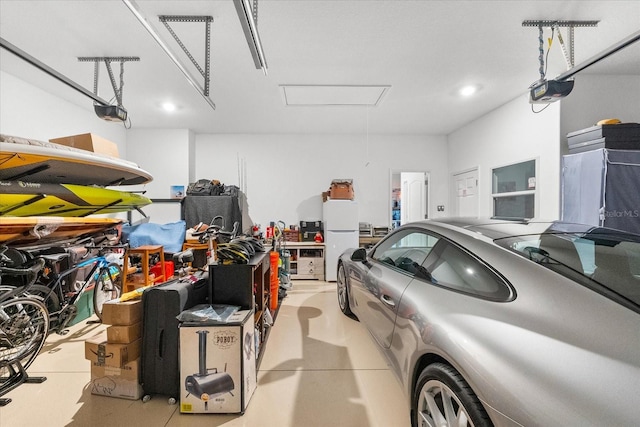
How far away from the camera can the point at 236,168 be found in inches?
227

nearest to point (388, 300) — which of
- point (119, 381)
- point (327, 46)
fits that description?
point (119, 381)

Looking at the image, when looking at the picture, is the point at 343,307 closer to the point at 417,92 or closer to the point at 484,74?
the point at 417,92

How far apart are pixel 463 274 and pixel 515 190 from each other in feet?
11.9

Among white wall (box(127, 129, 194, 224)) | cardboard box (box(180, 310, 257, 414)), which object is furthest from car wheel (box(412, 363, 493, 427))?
white wall (box(127, 129, 194, 224))

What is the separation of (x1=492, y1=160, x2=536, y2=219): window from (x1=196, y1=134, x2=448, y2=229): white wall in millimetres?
1414

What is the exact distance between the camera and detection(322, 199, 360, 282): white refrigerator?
5.00m

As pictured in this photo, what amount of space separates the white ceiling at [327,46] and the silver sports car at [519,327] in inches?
76.8

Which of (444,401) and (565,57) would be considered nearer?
(444,401)

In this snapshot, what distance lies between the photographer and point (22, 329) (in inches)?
86.0

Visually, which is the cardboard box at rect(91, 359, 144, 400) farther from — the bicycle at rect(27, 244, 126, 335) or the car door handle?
the car door handle

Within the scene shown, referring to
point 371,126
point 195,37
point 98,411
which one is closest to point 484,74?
point 371,126

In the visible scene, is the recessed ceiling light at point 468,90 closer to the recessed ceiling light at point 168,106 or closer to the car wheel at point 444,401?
the car wheel at point 444,401

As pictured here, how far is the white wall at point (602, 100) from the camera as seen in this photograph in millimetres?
3240

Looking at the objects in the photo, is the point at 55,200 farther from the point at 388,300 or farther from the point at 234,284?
the point at 388,300
